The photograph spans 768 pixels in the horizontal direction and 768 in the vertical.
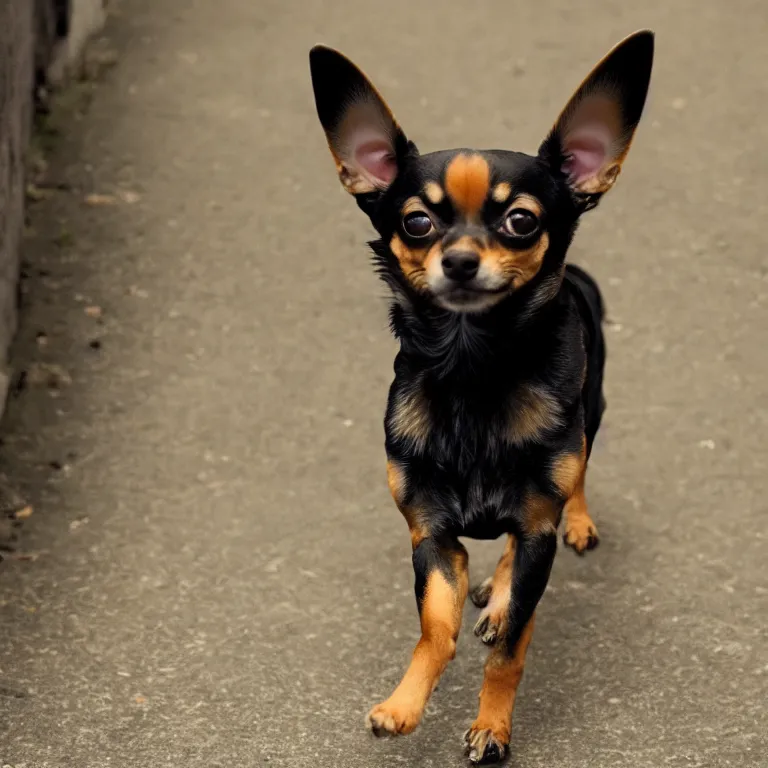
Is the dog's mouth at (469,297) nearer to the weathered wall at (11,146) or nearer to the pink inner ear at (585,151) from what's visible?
the pink inner ear at (585,151)

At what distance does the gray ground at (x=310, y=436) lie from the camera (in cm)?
406

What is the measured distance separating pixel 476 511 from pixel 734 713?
993 millimetres

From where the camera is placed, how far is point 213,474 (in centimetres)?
507

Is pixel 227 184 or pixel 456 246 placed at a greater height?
pixel 456 246

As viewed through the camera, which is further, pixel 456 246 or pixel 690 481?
pixel 690 481

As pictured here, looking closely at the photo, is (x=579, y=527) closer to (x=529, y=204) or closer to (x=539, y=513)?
(x=539, y=513)

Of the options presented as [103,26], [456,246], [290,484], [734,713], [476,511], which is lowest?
[103,26]

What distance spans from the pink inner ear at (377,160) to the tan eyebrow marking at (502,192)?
13.9 inches

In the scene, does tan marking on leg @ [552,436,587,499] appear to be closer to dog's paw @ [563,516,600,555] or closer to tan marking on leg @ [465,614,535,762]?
tan marking on leg @ [465,614,535,762]

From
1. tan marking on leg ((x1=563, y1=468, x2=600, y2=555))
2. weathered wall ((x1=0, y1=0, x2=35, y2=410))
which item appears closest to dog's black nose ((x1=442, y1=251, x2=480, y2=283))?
tan marking on leg ((x1=563, y1=468, x2=600, y2=555))

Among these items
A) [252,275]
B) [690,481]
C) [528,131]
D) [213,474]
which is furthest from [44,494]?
[528,131]

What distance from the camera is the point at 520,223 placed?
3.34 meters

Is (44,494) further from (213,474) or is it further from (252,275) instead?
(252,275)

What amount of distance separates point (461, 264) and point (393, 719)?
40.4 inches
